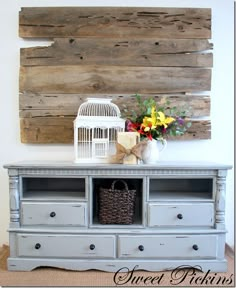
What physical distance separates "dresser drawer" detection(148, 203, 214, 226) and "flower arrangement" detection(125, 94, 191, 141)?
472 mm

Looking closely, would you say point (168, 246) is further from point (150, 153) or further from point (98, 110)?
point (98, 110)

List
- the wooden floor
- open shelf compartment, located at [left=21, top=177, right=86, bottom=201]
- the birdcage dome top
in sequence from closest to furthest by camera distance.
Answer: the wooden floor < open shelf compartment, located at [left=21, top=177, right=86, bottom=201] < the birdcage dome top

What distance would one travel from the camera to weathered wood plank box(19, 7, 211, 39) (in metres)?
2.02

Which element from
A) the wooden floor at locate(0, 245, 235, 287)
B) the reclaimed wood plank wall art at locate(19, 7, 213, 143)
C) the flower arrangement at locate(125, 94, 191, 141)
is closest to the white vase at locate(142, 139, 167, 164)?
the flower arrangement at locate(125, 94, 191, 141)

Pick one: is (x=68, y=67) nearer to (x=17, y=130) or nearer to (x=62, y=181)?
(x=17, y=130)

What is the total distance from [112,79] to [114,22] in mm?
434

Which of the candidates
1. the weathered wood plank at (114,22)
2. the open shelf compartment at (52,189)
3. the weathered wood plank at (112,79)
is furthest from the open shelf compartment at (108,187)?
the weathered wood plank at (114,22)

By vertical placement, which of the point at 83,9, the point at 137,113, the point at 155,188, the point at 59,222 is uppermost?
the point at 83,9

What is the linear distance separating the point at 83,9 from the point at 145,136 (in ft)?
3.60

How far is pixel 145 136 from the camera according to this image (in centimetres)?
182

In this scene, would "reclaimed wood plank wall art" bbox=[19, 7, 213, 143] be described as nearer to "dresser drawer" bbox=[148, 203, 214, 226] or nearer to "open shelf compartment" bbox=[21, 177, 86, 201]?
"open shelf compartment" bbox=[21, 177, 86, 201]

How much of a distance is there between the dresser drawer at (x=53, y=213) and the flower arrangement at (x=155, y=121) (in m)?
0.63

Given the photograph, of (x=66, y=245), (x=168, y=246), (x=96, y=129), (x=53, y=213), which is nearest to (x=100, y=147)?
(x=96, y=129)

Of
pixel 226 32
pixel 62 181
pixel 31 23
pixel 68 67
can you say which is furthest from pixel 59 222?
pixel 226 32
